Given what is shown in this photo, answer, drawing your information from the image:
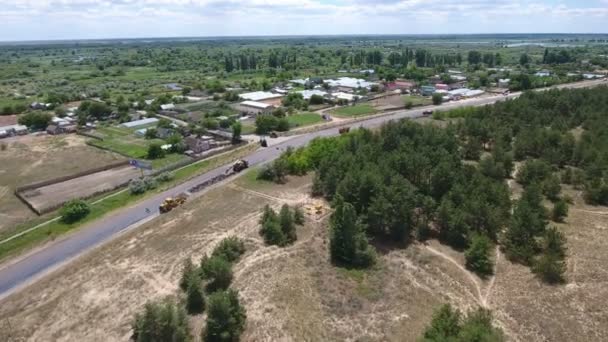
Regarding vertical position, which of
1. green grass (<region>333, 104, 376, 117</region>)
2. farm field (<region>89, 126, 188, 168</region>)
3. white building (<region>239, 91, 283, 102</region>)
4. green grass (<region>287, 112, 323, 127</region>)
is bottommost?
farm field (<region>89, 126, 188, 168</region>)

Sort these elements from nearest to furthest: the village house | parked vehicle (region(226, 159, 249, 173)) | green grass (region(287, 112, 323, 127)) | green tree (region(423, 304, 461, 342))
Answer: green tree (region(423, 304, 461, 342)) < parked vehicle (region(226, 159, 249, 173)) < green grass (region(287, 112, 323, 127)) < the village house

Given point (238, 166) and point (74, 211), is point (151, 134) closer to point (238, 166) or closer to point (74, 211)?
point (238, 166)

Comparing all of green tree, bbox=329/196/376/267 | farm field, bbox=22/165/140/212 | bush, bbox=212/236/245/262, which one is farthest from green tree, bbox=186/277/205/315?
farm field, bbox=22/165/140/212

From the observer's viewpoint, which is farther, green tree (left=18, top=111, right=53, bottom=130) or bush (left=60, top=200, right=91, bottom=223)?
green tree (left=18, top=111, right=53, bottom=130)

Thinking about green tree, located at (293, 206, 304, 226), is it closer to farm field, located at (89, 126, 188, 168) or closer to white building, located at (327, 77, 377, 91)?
farm field, located at (89, 126, 188, 168)

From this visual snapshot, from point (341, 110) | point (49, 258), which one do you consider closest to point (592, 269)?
point (49, 258)

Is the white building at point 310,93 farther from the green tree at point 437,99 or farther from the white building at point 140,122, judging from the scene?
the white building at point 140,122

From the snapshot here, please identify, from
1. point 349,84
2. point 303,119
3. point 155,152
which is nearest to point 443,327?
point 155,152

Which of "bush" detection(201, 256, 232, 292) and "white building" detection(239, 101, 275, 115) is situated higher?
"white building" detection(239, 101, 275, 115)
